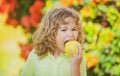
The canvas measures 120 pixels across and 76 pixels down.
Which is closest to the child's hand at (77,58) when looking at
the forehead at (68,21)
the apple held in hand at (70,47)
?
the apple held in hand at (70,47)

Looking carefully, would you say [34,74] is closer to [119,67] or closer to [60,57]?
[60,57]

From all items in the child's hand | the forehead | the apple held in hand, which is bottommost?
the child's hand

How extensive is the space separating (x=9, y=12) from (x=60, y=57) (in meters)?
2.59

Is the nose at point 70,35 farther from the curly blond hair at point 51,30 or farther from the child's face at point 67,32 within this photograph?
the curly blond hair at point 51,30

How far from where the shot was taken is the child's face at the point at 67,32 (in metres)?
3.69

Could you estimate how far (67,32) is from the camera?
12.1 feet

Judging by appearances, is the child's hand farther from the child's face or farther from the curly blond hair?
the curly blond hair

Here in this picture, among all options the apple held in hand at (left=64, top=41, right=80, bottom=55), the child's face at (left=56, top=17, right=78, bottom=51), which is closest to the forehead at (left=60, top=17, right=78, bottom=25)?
the child's face at (left=56, top=17, right=78, bottom=51)

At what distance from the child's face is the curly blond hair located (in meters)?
0.04

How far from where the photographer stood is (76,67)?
3.65 metres

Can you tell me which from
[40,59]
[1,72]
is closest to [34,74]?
[40,59]

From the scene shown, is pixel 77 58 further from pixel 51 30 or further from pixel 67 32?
pixel 51 30

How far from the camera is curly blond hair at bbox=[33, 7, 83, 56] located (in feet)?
12.5

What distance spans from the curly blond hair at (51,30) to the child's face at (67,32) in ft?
0.12
